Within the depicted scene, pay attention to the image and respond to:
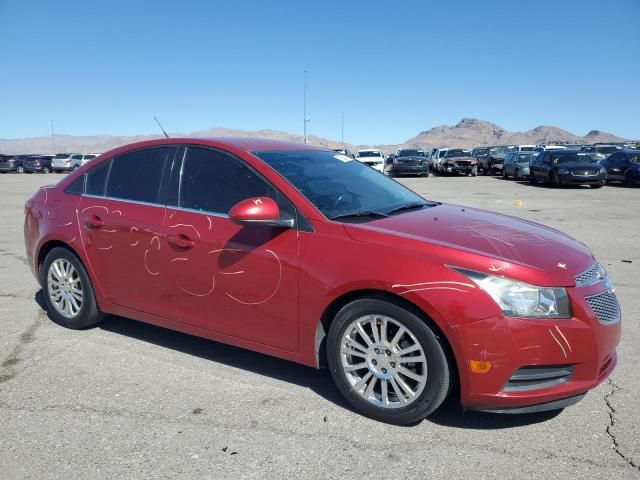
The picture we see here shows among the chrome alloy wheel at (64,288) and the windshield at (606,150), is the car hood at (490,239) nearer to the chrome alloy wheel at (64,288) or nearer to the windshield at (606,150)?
the chrome alloy wheel at (64,288)

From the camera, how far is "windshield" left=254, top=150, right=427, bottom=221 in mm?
3744

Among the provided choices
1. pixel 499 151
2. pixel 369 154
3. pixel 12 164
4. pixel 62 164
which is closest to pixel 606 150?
pixel 499 151

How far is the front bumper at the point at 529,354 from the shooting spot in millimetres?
2885

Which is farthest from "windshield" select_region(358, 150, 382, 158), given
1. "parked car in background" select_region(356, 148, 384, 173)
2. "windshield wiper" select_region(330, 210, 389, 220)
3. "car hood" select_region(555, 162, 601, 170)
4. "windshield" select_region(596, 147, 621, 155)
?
"windshield wiper" select_region(330, 210, 389, 220)

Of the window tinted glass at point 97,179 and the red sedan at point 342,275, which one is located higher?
the window tinted glass at point 97,179

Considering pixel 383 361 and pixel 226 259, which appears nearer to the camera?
pixel 383 361

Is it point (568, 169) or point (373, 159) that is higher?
point (373, 159)

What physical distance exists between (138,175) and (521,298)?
3.06 meters

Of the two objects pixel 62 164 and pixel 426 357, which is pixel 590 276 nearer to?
pixel 426 357

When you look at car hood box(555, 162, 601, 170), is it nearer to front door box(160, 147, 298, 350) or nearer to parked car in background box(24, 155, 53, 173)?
front door box(160, 147, 298, 350)

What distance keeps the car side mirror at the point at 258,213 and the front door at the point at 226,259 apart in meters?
0.12

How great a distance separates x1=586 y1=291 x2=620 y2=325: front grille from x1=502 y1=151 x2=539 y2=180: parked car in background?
25284 millimetres

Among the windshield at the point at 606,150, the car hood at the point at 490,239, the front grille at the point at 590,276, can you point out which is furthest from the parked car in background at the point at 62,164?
the front grille at the point at 590,276

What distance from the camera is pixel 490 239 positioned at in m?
3.37
